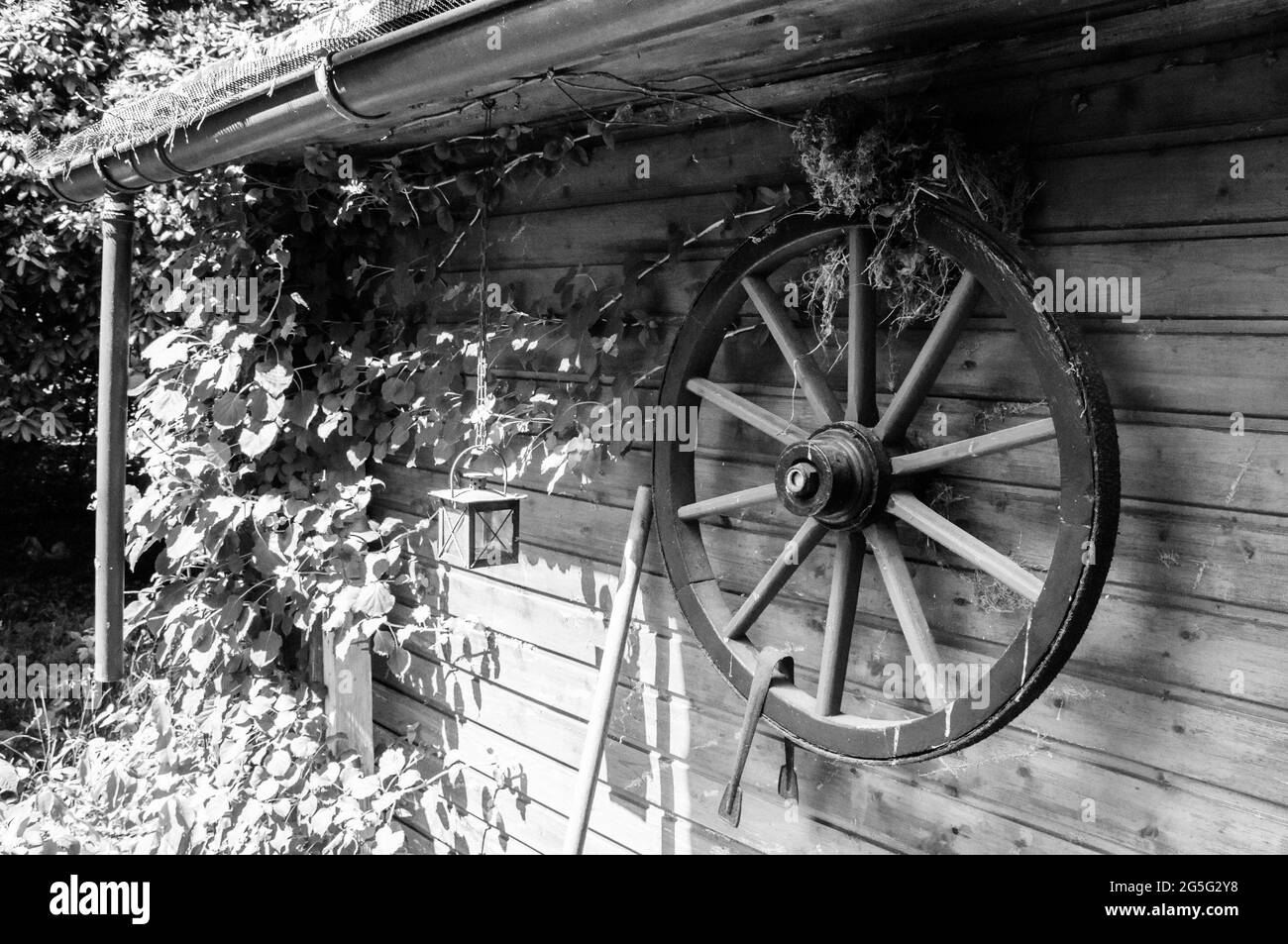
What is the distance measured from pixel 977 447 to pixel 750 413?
20.0 inches

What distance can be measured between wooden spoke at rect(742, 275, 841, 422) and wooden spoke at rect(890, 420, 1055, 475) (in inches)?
7.0

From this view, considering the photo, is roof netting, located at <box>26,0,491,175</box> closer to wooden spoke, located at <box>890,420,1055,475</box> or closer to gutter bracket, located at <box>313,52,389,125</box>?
gutter bracket, located at <box>313,52,389,125</box>

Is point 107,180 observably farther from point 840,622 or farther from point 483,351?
point 840,622

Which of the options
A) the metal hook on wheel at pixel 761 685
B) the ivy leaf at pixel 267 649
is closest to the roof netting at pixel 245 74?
the metal hook on wheel at pixel 761 685

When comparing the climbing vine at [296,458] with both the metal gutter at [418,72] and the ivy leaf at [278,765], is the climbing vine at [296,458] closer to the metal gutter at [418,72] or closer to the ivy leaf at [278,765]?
the ivy leaf at [278,765]

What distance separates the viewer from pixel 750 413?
77.7 inches

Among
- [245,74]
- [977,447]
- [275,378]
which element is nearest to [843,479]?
[977,447]

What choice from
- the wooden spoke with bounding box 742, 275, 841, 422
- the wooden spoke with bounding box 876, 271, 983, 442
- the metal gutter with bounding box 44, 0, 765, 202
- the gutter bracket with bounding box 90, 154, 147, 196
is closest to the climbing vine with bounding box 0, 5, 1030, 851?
the gutter bracket with bounding box 90, 154, 147, 196

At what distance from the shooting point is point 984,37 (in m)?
1.65

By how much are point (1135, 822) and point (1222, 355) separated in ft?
2.61

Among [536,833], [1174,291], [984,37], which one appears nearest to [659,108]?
[984,37]

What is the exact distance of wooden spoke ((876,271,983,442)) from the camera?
1.63 metres

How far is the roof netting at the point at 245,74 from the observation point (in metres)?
2.00

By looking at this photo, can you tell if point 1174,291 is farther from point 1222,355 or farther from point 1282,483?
point 1282,483
